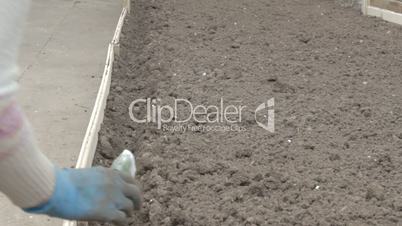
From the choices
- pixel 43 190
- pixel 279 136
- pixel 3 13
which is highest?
pixel 3 13

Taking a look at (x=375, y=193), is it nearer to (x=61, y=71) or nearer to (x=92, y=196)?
(x=92, y=196)

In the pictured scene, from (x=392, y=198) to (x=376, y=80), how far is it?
2.14 meters

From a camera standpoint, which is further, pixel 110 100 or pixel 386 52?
pixel 386 52

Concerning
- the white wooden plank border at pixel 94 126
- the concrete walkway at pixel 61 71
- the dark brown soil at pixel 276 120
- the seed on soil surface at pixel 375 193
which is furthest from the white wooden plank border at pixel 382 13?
the seed on soil surface at pixel 375 193

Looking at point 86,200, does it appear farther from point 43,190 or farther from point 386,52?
point 386,52

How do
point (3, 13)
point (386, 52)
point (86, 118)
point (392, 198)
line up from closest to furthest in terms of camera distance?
point (3, 13), point (392, 198), point (86, 118), point (386, 52)

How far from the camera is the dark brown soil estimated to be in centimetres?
361

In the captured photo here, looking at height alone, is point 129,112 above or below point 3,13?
below

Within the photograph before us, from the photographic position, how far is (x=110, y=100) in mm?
5348

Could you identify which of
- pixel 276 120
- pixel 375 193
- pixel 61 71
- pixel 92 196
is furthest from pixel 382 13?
pixel 92 196

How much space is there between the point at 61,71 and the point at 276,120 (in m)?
2.52

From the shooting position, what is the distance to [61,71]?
20.8 feet

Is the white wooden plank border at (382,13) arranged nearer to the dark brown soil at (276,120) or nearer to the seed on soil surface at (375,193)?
the dark brown soil at (276,120)

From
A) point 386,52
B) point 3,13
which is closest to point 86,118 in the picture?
point 386,52
